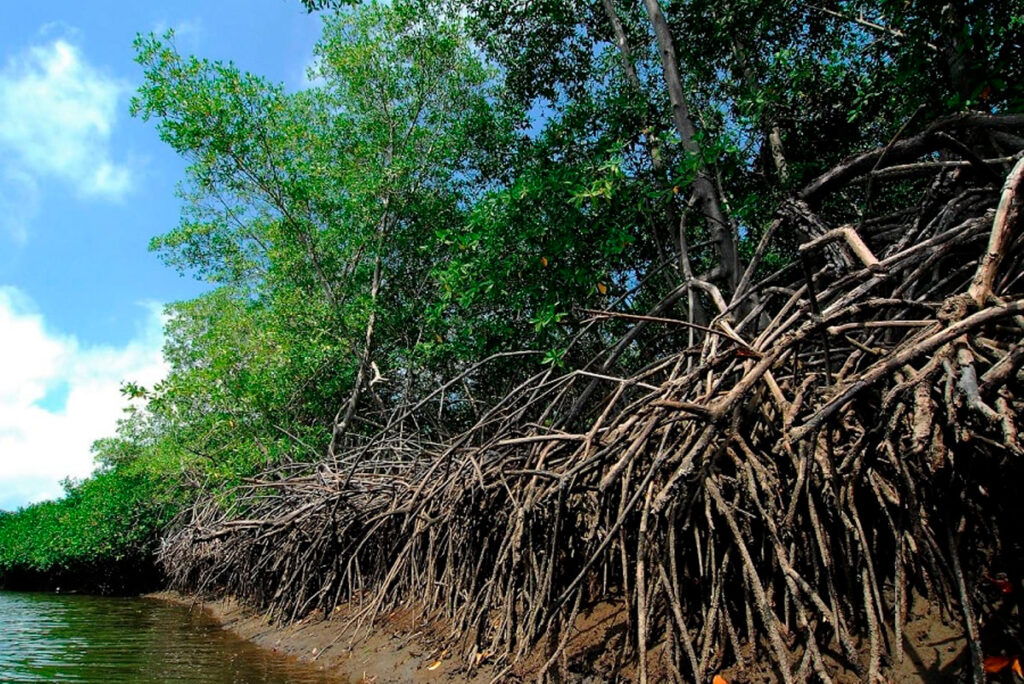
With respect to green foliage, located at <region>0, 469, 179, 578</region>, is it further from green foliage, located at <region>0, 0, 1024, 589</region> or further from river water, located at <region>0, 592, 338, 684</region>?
river water, located at <region>0, 592, 338, 684</region>

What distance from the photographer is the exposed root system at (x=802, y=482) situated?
75.9 inches

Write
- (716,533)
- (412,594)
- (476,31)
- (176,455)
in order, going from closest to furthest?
1. (716,533)
2. (412,594)
3. (476,31)
4. (176,455)

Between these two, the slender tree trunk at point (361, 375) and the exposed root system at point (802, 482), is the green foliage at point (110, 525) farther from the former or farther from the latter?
the exposed root system at point (802, 482)

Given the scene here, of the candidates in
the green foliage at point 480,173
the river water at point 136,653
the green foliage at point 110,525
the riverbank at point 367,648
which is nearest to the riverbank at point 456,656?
the riverbank at point 367,648

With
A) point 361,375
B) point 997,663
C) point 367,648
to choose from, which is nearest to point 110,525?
point 361,375

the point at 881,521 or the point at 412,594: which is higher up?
the point at 881,521

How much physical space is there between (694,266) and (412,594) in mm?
5367

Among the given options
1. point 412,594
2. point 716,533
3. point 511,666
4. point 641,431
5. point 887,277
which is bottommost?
point 511,666

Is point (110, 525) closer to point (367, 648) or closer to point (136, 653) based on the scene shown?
point (136, 653)

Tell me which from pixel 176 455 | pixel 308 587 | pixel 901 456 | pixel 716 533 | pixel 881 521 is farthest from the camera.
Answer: pixel 176 455

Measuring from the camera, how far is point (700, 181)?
614 cm

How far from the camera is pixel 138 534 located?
49.1 ft

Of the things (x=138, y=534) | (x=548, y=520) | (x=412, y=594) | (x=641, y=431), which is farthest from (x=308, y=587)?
(x=138, y=534)

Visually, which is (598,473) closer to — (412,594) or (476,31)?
(412,594)
